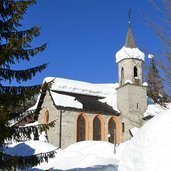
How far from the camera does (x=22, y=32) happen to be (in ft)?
29.6

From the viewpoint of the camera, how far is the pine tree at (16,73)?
7.90m

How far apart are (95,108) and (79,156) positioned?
45.8ft

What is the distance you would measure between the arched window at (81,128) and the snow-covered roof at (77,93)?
1.29 meters

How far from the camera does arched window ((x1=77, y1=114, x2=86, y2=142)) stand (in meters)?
31.5

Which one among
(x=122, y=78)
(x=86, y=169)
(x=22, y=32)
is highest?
(x=122, y=78)

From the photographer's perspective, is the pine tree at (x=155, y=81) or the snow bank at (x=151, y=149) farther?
the pine tree at (x=155, y=81)

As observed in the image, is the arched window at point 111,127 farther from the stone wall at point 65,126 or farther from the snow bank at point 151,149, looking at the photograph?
the snow bank at point 151,149

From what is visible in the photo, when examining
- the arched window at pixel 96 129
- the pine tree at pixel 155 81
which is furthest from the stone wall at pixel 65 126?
the pine tree at pixel 155 81

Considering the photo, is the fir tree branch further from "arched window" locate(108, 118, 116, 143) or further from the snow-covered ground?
"arched window" locate(108, 118, 116, 143)

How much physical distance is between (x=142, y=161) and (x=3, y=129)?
3.46 m

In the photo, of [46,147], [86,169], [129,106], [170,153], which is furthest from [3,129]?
[129,106]

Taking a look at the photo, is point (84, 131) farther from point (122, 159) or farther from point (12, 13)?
point (122, 159)

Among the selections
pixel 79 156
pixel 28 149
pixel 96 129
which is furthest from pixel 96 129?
pixel 79 156

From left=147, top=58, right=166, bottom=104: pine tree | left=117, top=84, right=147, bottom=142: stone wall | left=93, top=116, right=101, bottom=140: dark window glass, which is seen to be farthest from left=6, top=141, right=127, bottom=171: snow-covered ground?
left=117, top=84, right=147, bottom=142: stone wall
